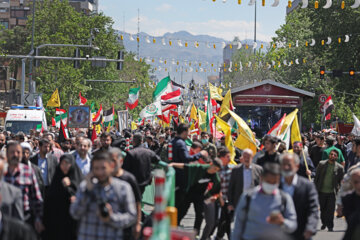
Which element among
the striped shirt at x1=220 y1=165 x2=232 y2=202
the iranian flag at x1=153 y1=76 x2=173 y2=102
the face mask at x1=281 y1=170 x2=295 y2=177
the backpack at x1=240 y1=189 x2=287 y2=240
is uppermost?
the iranian flag at x1=153 y1=76 x2=173 y2=102

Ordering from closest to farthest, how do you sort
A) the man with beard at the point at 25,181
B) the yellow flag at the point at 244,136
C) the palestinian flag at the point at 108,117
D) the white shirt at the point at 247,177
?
1. the man with beard at the point at 25,181
2. the white shirt at the point at 247,177
3. the yellow flag at the point at 244,136
4. the palestinian flag at the point at 108,117

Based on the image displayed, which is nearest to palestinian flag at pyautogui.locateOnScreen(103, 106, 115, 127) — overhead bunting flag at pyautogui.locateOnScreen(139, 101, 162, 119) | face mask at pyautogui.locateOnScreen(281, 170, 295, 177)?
overhead bunting flag at pyautogui.locateOnScreen(139, 101, 162, 119)

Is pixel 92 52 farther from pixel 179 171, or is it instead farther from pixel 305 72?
pixel 179 171

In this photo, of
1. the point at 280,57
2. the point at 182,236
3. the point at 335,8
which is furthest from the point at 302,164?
the point at 280,57

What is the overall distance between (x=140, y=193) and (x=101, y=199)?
1954 millimetres

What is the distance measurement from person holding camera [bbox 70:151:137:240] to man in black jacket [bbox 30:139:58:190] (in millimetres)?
4387

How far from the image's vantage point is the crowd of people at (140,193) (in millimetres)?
7059

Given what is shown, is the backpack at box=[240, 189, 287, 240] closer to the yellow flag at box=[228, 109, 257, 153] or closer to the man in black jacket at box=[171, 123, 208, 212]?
the man in black jacket at box=[171, 123, 208, 212]

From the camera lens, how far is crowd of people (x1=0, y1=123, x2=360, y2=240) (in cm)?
706

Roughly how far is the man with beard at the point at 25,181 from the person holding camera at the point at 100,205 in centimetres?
161

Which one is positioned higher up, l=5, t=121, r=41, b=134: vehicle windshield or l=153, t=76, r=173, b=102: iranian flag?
l=153, t=76, r=173, b=102: iranian flag

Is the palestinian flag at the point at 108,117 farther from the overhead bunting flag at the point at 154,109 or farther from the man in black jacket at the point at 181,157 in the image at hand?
the man in black jacket at the point at 181,157

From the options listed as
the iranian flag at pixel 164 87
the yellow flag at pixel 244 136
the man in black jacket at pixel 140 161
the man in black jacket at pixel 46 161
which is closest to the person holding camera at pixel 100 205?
the man in black jacket at pixel 46 161

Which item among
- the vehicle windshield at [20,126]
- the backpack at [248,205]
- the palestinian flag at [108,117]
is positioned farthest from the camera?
the palestinian flag at [108,117]
